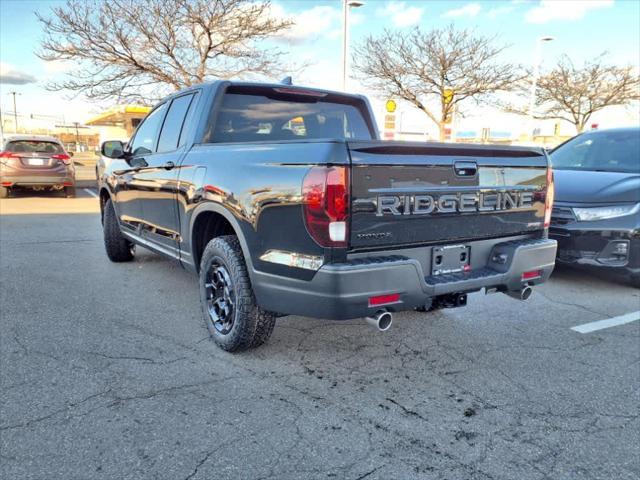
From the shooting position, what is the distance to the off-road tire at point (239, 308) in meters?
3.24

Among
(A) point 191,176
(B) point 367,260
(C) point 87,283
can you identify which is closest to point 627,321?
(B) point 367,260

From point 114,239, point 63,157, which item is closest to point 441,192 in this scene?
point 114,239

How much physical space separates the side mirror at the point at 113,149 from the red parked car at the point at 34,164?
862 cm

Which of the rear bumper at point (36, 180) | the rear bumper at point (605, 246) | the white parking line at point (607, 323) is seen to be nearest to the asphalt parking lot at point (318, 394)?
the white parking line at point (607, 323)

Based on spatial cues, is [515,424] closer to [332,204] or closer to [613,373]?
[613,373]

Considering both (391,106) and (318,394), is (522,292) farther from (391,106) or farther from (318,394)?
(391,106)

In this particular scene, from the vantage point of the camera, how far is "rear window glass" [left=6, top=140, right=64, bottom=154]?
12602mm

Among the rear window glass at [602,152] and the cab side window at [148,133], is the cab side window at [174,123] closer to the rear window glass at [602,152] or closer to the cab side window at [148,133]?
the cab side window at [148,133]

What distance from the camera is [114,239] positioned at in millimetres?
6105

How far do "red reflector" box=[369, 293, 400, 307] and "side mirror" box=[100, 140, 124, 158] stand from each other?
3.64 m

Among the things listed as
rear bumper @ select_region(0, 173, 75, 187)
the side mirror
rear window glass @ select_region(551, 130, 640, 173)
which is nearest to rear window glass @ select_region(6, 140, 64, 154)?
rear bumper @ select_region(0, 173, 75, 187)

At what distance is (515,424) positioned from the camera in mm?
2701

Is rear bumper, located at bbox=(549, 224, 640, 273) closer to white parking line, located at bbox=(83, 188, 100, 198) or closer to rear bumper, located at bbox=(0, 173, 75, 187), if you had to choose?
rear bumper, located at bbox=(0, 173, 75, 187)

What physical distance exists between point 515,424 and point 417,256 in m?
1.03
